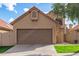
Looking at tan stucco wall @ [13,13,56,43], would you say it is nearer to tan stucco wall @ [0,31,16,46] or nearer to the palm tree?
tan stucco wall @ [0,31,16,46]

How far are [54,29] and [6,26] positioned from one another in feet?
6.17

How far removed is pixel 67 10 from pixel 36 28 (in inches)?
56.0

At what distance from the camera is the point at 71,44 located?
1373cm

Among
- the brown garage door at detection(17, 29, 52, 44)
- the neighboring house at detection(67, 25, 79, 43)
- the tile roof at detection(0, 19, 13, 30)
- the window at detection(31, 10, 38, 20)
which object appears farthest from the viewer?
the brown garage door at detection(17, 29, 52, 44)

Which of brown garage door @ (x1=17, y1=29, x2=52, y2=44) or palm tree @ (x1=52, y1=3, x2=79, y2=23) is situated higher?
palm tree @ (x1=52, y1=3, x2=79, y2=23)

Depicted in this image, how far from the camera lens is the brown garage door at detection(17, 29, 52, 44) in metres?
14.0

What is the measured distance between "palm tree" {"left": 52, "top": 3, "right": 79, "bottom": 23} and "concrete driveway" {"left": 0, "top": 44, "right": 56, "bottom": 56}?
1.33 m

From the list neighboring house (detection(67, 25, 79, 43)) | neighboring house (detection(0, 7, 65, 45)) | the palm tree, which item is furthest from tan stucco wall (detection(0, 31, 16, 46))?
neighboring house (detection(67, 25, 79, 43))

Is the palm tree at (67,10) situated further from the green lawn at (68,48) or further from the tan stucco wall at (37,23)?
the green lawn at (68,48)

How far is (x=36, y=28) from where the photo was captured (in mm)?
14117

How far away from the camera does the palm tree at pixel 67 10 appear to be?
13.6 metres

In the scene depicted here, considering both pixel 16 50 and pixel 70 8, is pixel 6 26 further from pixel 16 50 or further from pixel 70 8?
pixel 70 8

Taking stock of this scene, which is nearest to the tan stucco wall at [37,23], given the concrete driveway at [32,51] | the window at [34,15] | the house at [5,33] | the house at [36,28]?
the house at [36,28]

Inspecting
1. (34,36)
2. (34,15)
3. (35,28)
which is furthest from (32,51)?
(34,15)
